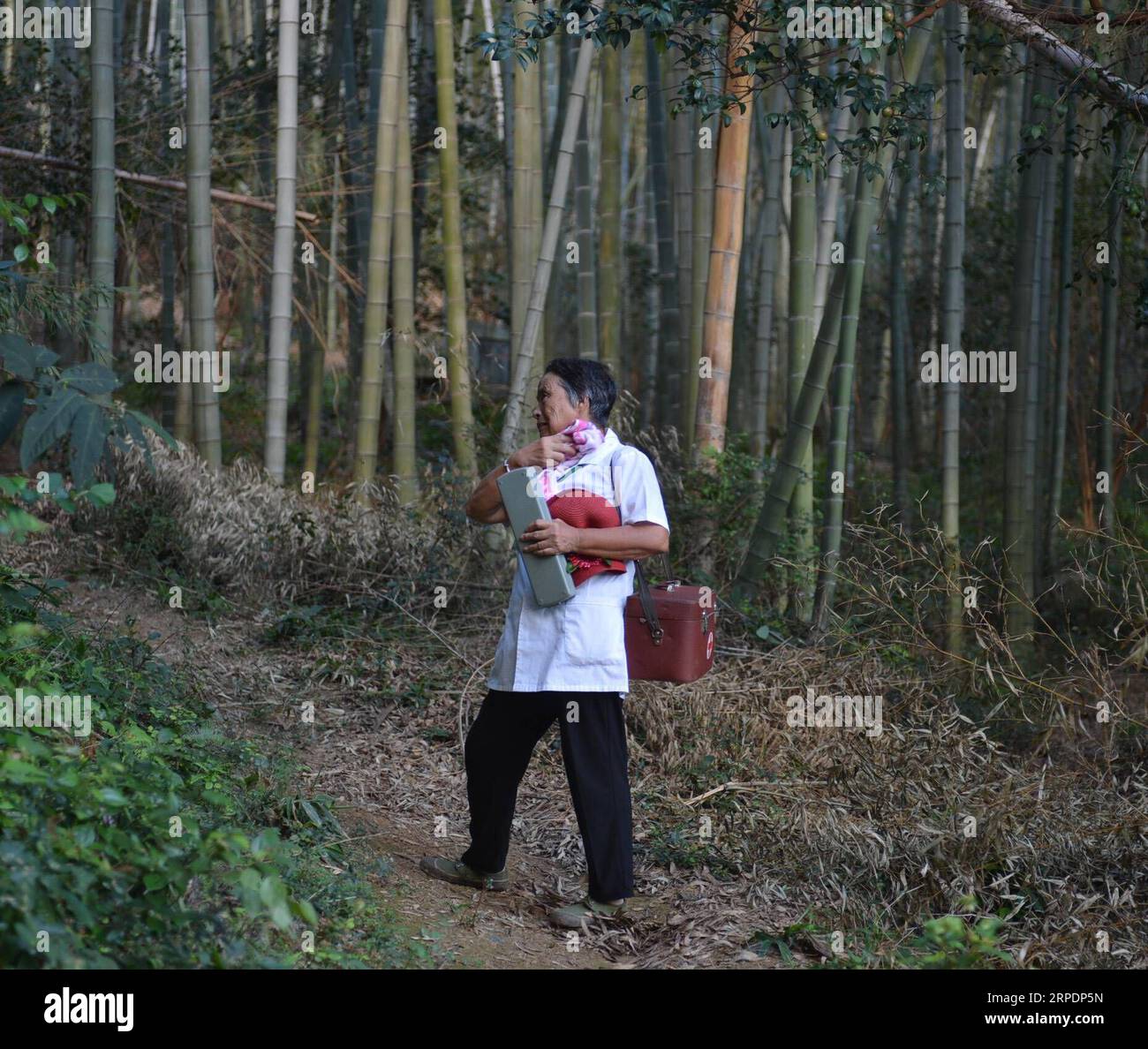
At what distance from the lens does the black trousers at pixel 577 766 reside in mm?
2947

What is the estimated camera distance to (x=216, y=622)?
5.31 metres

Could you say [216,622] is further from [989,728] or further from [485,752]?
[989,728]

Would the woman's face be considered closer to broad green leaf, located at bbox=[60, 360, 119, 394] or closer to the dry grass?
broad green leaf, located at bbox=[60, 360, 119, 394]

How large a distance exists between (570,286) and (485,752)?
1035cm

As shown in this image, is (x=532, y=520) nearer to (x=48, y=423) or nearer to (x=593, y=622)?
(x=593, y=622)

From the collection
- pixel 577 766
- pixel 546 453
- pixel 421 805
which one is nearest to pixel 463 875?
pixel 577 766

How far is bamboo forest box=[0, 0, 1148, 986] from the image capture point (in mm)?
2832

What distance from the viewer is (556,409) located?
2930mm

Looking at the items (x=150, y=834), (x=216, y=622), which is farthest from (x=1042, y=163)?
(x=150, y=834)

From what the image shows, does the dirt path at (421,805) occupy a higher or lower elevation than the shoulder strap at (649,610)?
lower

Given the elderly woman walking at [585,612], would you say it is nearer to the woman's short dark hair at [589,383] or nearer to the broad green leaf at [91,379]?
the woman's short dark hair at [589,383]

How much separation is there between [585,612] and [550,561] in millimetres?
151

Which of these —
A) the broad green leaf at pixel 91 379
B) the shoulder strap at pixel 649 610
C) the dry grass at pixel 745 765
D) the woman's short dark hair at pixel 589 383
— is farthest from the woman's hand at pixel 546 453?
the dry grass at pixel 745 765

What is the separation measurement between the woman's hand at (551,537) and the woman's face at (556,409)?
23cm
